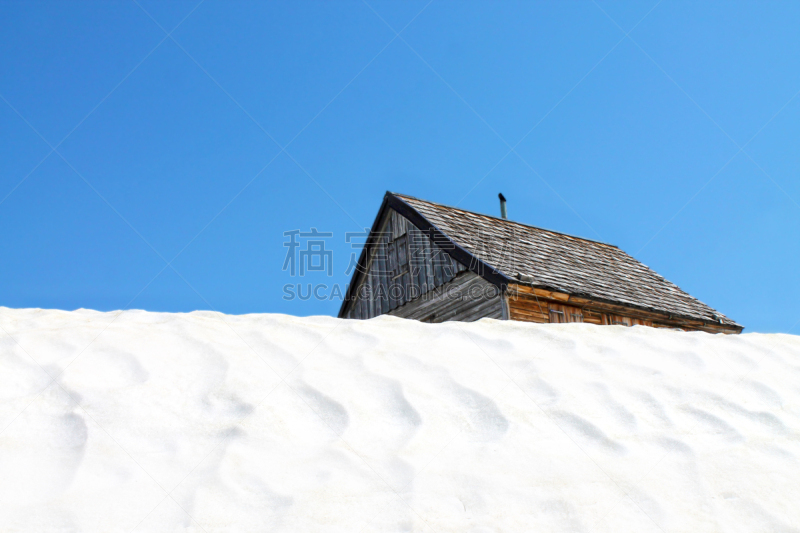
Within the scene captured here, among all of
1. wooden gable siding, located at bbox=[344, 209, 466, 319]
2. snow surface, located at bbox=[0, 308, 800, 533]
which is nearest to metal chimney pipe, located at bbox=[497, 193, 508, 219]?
wooden gable siding, located at bbox=[344, 209, 466, 319]

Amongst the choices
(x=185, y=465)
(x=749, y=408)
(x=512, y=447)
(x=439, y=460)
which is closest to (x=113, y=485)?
(x=185, y=465)

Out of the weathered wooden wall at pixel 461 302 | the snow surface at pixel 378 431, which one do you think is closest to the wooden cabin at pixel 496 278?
the weathered wooden wall at pixel 461 302

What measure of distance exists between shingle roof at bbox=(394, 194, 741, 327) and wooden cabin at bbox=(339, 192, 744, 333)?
0.11 feet

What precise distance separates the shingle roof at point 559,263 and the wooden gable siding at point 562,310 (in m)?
0.13

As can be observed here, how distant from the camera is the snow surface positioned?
151 centimetres

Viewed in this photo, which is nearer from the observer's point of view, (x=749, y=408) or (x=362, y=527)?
(x=362, y=527)

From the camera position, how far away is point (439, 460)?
5.74ft

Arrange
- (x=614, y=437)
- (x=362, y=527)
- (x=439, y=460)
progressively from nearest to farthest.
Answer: (x=362, y=527) < (x=439, y=460) < (x=614, y=437)

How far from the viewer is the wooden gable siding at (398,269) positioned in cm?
1088

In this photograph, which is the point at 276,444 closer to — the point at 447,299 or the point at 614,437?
the point at 614,437

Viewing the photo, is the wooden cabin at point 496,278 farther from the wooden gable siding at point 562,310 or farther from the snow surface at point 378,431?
the snow surface at point 378,431

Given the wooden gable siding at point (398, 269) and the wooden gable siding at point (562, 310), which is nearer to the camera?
the wooden gable siding at point (562, 310)

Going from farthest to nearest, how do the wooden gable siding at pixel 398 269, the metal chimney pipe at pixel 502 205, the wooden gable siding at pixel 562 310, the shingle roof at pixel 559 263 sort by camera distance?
the metal chimney pipe at pixel 502 205 < the wooden gable siding at pixel 398 269 < the shingle roof at pixel 559 263 < the wooden gable siding at pixel 562 310

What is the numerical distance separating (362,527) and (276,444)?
448 mm
